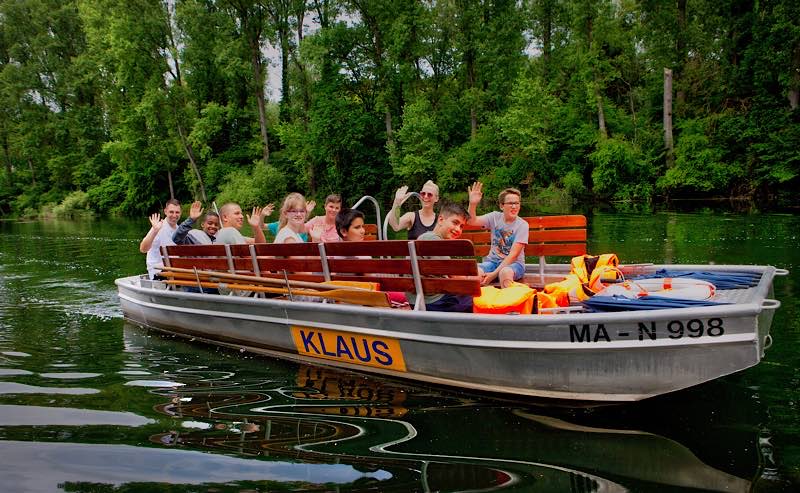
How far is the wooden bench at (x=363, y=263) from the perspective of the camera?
207 inches

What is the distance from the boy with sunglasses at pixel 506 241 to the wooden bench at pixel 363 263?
1399mm

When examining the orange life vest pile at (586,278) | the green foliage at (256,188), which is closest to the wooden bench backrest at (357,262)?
the orange life vest pile at (586,278)

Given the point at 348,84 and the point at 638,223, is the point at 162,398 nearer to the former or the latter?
the point at 638,223

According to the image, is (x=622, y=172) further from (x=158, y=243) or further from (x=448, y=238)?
(x=448, y=238)

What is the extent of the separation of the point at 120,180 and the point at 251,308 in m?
47.2

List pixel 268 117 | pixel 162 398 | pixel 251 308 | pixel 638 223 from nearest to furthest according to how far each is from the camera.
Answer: pixel 162 398
pixel 251 308
pixel 638 223
pixel 268 117

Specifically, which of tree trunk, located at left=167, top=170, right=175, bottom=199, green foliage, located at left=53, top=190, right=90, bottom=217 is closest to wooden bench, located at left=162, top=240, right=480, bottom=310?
tree trunk, located at left=167, top=170, right=175, bottom=199

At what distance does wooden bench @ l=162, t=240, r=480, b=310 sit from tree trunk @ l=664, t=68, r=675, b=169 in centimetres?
2826

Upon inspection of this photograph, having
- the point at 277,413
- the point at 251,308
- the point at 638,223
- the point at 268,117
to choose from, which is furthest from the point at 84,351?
the point at 268,117

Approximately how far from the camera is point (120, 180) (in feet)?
163

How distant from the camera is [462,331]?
5.11 m

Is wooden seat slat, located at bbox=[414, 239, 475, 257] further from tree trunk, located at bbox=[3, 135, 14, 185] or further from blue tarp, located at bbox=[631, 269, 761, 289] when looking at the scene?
tree trunk, located at bbox=[3, 135, 14, 185]

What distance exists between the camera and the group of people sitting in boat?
6.09 meters

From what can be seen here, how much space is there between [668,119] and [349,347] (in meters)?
29.9
